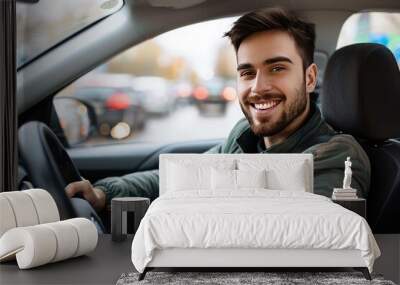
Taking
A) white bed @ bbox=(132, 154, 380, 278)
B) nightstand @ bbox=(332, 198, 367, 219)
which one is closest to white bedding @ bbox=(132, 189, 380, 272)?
white bed @ bbox=(132, 154, 380, 278)

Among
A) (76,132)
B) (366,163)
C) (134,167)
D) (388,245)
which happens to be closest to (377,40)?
(366,163)

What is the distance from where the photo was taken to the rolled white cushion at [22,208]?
5.45 metres

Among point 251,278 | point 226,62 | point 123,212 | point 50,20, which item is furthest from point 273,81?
point 251,278

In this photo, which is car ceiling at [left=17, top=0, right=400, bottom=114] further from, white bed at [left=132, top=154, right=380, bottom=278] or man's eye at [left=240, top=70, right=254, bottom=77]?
white bed at [left=132, top=154, right=380, bottom=278]

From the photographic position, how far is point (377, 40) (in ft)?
22.7

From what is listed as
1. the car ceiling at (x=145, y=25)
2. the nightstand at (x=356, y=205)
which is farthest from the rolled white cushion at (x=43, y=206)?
the nightstand at (x=356, y=205)

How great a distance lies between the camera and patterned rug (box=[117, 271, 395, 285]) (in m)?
4.71

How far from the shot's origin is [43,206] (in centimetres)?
572

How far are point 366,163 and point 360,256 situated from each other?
2111 mm

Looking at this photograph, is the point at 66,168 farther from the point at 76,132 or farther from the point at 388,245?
the point at 388,245

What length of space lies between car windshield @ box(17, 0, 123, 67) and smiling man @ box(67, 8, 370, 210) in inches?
55.5

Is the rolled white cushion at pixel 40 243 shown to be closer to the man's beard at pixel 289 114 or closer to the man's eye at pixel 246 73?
the man's beard at pixel 289 114

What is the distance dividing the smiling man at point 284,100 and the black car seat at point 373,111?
0.38 ft

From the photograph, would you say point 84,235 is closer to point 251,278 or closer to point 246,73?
point 251,278
